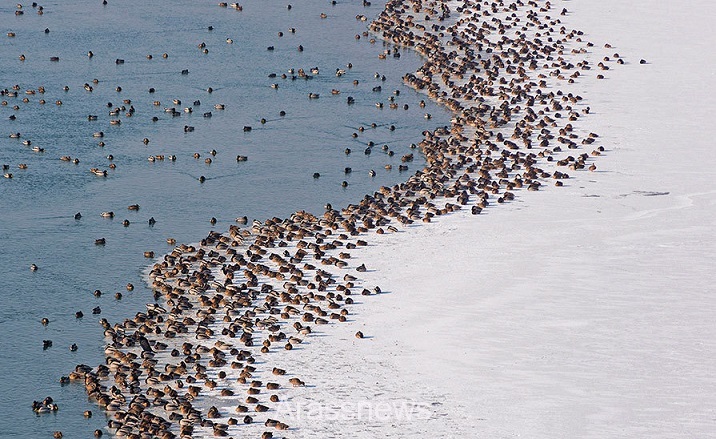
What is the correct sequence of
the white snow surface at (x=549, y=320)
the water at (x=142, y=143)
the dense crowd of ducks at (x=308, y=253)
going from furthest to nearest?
1. the water at (x=142, y=143)
2. the dense crowd of ducks at (x=308, y=253)
3. the white snow surface at (x=549, y=320)

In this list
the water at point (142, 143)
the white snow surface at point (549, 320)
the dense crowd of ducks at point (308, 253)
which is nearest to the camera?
the white snow surface at point (549, 320)

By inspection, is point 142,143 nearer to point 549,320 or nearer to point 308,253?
point 308,253

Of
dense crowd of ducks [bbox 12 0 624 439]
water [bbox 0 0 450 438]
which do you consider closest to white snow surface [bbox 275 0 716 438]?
dense crowd of ducks [bbox 12 0 624 439]

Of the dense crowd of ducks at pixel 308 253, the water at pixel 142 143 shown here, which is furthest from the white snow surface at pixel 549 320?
the water at pixel 142 143

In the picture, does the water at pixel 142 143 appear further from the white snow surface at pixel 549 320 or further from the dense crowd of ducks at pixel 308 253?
the white snow surface at pixel 549 320

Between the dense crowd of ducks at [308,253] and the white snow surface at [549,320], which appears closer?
the white snow surface at [549,320]

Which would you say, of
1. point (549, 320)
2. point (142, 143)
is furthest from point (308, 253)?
point (142, 143)

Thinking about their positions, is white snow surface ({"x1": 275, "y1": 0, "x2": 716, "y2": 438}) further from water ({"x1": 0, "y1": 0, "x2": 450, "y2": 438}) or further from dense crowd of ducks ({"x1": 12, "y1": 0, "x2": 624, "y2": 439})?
water ({"x1": 0, "y1": 0, "x2": 450, "y2": 438})
